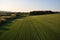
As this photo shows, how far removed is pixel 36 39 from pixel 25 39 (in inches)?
35.1

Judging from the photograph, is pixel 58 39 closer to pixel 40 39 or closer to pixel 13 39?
pixel 40 39

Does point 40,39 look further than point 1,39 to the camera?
No

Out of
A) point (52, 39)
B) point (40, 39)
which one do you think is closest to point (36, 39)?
point (40, 39)

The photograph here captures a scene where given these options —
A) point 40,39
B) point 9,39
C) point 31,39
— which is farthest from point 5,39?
point 40,39

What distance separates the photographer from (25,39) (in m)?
11.3

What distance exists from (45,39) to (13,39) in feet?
8.21

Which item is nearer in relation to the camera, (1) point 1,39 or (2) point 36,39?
(2) point 36,39

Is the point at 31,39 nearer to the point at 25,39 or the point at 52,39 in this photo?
the point at 25,39

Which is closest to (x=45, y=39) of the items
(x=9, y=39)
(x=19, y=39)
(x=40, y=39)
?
(x=40, y=39)

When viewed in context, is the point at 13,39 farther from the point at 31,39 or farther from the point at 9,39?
the point at 31,39

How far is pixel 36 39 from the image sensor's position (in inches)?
434

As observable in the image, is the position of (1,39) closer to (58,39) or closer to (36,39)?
(36,39)

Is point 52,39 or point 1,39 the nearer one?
point 52,39

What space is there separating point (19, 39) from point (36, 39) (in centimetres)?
133
